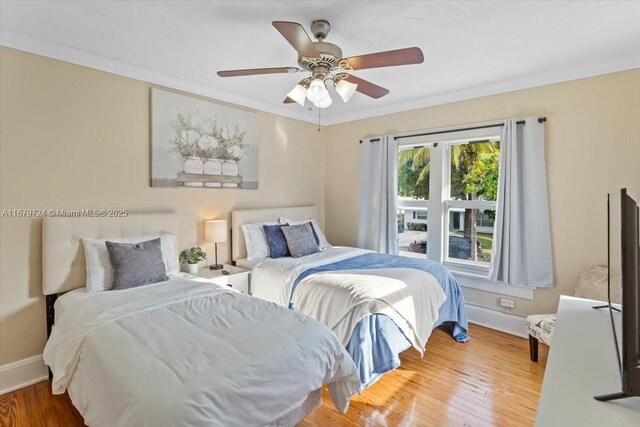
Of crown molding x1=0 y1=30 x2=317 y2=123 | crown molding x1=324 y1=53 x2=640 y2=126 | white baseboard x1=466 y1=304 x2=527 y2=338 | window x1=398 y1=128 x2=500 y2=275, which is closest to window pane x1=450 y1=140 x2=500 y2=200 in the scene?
window x1=398 y1=128 x2=500 y2=275

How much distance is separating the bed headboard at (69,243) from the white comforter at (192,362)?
479 millimetres

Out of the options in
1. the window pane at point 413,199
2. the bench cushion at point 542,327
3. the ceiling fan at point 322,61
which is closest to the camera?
the ceiling fan at point 322,61

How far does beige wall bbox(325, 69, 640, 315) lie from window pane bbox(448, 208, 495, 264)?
442 mm

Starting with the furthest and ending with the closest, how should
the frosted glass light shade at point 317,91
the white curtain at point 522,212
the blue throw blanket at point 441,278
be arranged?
the white curtain at point 522,212 → the blue throw blanket at point 441,278 → the frosted glass light shade at point 317,91

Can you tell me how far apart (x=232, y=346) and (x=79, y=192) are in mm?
2082

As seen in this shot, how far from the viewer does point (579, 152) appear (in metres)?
2.97

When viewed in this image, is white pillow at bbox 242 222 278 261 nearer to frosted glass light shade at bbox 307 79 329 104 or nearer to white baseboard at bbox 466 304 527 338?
frosted glass light shade at bbox 307 79 329 104

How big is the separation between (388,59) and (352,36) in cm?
57

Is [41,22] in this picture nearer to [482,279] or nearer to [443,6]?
[443,6]

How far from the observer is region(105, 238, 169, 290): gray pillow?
8.16ft

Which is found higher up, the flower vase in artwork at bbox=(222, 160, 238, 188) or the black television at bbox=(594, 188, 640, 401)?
the flower vase in artwork at bbox=(222, 160, 238, 188)

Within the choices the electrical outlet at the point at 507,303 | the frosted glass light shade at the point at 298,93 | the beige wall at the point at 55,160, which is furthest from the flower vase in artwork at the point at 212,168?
the electrical outlet at the point at 507,303

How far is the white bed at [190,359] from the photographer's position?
51.3 inches

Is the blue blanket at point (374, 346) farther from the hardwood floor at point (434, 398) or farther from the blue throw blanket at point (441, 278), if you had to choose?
the blue throw blanket at point (441, 278)
